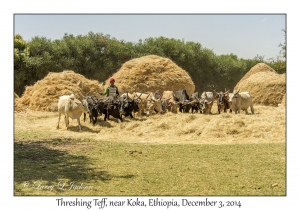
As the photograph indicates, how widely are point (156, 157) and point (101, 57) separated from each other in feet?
72.1

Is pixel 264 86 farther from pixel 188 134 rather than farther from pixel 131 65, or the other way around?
pixel 188 134

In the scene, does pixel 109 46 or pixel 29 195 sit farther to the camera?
pixel 109 46

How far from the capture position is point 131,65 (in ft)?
78.4

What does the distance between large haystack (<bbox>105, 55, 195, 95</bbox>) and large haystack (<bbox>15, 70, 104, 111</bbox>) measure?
86.7 inches

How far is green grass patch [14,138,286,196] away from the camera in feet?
22.2

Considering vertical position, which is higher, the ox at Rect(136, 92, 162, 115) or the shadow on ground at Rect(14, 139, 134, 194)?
the ox at Rect(136, 92, 162, 115)

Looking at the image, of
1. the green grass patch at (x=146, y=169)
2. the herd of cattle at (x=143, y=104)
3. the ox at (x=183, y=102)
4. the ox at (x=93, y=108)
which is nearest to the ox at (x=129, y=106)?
the herd of cattle at (x=143, y=104)

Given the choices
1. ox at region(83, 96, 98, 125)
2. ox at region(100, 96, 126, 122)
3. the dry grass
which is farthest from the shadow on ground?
ox at region(100, 96, 126, 122)

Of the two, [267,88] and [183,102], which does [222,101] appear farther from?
[267,88]

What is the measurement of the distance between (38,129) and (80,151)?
5.17m

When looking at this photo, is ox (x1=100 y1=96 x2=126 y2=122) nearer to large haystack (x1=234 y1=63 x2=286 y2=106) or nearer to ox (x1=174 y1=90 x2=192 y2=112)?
ox (x1=174 y1=90 x2=192 y2=112)

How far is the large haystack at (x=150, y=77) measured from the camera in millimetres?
22875

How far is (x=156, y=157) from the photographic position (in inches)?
377

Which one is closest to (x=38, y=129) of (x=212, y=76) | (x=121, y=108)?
(x=121, y=108)
